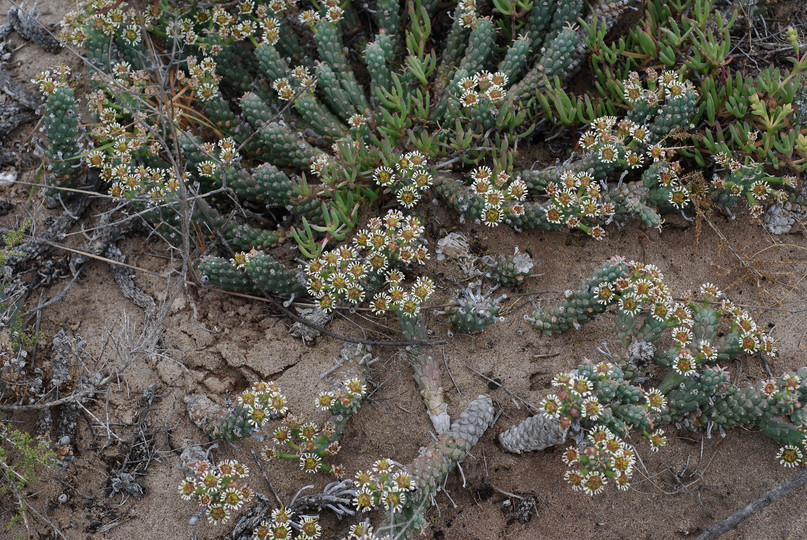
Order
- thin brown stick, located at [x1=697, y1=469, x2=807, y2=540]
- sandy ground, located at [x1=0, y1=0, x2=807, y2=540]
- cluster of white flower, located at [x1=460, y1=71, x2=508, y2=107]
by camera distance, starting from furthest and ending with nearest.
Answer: cluster of white flower, located at [x1=460, y1=71, x2=508, y2=107] < sandy ground, located at [x1=0, y1=0, x2=807, y2=540] < thin brown stick, located at [x1=697, y1=469, x2=807, y2=540]

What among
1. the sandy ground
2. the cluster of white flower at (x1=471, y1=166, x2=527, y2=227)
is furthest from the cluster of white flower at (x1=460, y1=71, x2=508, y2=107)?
the sandy ground

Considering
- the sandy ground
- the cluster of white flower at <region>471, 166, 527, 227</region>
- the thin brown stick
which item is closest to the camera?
the thin brown stick

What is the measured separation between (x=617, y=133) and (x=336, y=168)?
154 centimetres

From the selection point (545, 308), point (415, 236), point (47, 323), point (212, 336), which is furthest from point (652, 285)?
point (47, 323)

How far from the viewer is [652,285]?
9.94 ft

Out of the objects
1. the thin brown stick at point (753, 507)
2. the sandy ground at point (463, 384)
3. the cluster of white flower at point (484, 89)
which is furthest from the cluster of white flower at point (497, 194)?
the thin brown stick at point (753, 507)

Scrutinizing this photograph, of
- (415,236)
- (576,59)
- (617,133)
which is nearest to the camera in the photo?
(415,236)

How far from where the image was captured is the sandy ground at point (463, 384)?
9.81 ft

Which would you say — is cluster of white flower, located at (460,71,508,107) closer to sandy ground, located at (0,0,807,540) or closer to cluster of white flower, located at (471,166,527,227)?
cluster of white flower, located at (471,166,527,227)

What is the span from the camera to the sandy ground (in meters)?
2.99

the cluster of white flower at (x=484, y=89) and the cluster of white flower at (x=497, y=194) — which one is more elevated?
the cluster of white flower at (x=484, y=89)

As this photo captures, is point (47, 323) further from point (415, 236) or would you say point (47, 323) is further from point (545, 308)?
point (545, 308)

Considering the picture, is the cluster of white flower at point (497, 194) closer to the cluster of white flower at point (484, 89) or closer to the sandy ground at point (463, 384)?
the sandy ground at point (463, 384)

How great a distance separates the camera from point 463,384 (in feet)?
10.9
